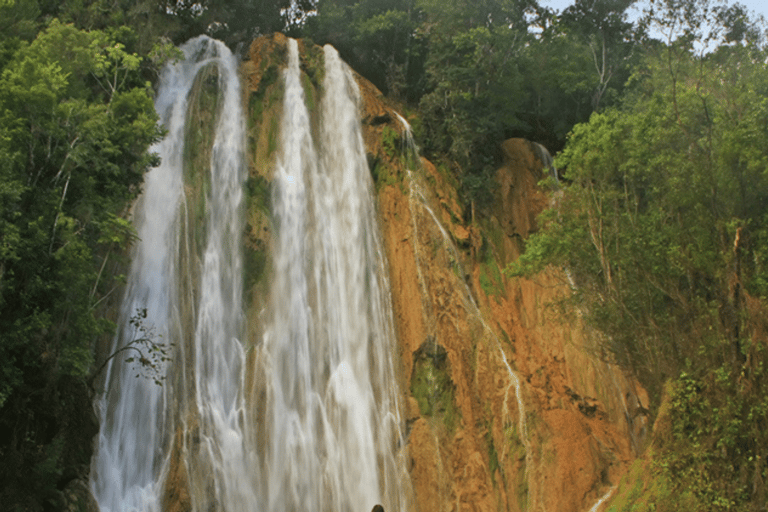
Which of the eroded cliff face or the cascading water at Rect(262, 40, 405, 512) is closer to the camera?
the cascading water at Rect(262, 40, 405, 512)

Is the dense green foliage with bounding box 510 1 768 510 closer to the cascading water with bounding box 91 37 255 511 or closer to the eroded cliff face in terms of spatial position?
the eroded cliff face

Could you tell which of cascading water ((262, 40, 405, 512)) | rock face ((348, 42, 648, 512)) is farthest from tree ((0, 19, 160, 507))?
rock face ((348, 42, 648, 512))

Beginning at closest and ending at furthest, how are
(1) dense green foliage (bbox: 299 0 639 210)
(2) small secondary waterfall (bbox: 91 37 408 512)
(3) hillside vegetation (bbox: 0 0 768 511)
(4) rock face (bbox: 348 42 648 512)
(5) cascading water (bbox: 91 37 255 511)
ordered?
(3) hillside vegetation (bbox: 0 0 768 511) → (5) cascading water (bbox: 91 37 255 511) → (2) small secondary waterfall (bbox: 91 37 408 512) → (4) rock face (bbox: 348 42 648 512) → (1) dense green foliage (bbox: 299 0 639 210)

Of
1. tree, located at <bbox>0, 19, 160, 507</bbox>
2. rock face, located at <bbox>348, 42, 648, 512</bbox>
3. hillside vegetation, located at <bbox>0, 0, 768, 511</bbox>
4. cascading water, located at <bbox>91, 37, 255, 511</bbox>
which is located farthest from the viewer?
rock face, located at <bbox>348, 42, 648, 512</bbox>

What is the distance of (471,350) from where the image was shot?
19953 mm

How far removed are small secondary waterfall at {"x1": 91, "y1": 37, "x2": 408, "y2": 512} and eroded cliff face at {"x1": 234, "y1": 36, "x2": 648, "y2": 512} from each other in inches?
21.1

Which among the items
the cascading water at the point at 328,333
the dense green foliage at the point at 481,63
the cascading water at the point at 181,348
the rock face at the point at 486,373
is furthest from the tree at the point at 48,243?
the dense green foliage at the point at 481,63

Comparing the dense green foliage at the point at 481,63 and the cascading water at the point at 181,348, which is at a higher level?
the dense green foliage at the point at 481,63

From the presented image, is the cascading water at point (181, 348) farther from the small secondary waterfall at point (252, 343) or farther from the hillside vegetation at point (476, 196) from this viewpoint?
the hillside vegetation at point (476, 196)

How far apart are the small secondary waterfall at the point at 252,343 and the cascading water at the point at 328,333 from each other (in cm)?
4

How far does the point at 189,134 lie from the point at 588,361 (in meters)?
14.5

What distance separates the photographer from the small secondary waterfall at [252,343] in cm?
1619

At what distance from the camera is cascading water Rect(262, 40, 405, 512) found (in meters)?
17.4

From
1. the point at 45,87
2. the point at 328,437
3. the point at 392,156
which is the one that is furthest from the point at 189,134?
the point at 328,437
